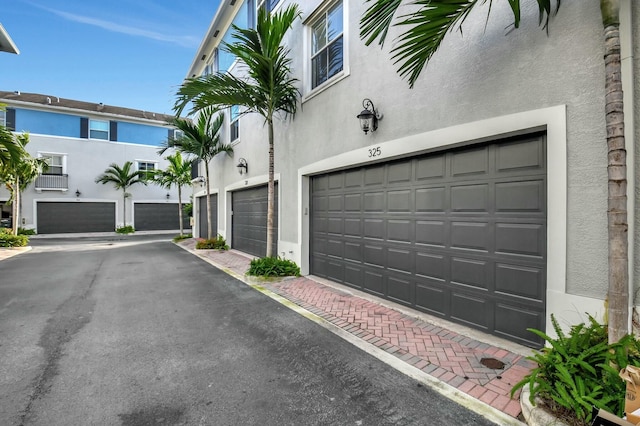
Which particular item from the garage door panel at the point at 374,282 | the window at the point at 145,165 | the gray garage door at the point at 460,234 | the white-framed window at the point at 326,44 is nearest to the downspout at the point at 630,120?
the gray garage door at the point at 460,234

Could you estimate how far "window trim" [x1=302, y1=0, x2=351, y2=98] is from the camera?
Result: 19.2 feet

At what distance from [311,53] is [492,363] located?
282 inches

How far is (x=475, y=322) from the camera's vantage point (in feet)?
12.9

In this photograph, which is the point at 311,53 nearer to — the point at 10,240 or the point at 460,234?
the point at 460,234

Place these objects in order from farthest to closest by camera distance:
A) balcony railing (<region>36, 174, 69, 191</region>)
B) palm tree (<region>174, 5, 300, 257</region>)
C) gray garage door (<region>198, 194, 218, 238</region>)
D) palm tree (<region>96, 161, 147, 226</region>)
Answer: palm tree (<region>96, 161, 147, 226</region>), balcony railing (<region>36, 174, 69, 191</region>), gray garage door (<region>198, 194, 218, 238</region>), palm tree (<region>174, 5, 300, 257</region>)

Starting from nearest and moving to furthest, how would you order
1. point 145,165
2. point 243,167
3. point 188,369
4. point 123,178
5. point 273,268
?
point 188,369, point 273,268, point 243,167, point 123,178, point 145,165

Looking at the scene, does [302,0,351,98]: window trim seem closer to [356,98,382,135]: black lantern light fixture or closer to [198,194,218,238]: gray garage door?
[356,98,382,135]: black lantern light fixture

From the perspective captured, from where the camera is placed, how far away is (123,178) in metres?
21.2

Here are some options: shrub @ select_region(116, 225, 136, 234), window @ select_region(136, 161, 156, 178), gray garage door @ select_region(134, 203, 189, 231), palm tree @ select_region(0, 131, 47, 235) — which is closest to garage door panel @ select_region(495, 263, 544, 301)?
palm tree @ select_region(0, 131, 47, 235)

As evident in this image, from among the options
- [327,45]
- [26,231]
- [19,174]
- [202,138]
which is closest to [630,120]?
[327,45]

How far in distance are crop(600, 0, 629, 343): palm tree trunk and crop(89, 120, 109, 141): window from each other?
2678 cm

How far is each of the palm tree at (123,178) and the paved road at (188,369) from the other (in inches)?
715

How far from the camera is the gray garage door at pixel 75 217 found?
19609 millimetres

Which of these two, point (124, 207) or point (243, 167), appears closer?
point (243, 167)
